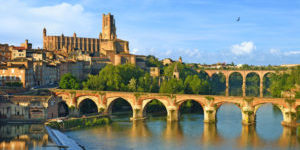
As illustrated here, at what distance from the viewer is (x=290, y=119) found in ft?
165

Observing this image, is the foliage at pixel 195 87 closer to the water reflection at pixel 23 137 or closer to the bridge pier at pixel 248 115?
the bridge pier at pixel 248 115

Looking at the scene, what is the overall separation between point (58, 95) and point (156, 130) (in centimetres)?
2024

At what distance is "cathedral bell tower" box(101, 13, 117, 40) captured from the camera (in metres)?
128

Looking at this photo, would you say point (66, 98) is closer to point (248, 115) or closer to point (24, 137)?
point (24, 137)

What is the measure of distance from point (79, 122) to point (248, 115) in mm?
23729

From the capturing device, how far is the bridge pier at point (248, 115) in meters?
51.7

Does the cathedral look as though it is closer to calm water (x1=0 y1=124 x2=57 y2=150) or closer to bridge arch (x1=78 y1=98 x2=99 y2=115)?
bridge arch (x1=78 y1=98 x2=99 y2=115)

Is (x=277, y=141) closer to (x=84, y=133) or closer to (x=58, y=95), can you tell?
(x=84, y=133)

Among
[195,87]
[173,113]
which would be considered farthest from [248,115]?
[195,87]

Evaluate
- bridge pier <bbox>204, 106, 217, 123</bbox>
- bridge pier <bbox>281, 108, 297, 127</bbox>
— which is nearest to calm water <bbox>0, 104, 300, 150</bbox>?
bridge pier <bbox>204, 106, 217, 123</bbox>

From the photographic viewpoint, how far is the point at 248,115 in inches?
2042

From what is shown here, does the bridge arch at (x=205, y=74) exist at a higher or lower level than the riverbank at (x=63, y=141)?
higher

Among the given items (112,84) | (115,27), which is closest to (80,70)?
(112,84)

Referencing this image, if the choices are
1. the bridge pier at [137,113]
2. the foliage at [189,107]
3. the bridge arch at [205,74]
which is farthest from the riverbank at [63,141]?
the bridge arch at [205,74]
